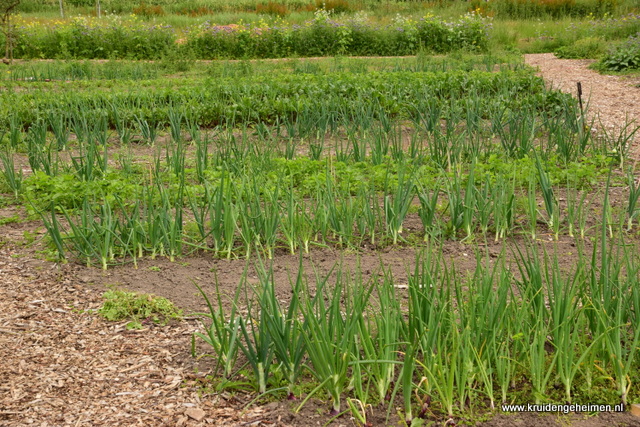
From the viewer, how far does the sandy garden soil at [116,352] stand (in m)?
2.53

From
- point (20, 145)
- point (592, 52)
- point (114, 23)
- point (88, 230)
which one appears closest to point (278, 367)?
point (88, 230)

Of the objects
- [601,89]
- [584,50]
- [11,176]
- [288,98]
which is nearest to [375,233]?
[11,176]

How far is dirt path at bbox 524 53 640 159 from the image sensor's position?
820 cm

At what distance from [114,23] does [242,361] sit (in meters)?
17.2

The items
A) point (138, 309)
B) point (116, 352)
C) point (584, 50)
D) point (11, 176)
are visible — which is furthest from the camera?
point (584, 50)

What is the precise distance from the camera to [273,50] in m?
16.6

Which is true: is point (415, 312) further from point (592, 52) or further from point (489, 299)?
point (592, 52)

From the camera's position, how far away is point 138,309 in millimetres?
3418

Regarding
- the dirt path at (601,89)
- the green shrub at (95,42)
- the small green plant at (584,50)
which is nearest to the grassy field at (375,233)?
the dirt path at (601,89)

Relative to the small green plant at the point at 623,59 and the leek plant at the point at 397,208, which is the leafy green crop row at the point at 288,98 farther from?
the small green plant at the point at 623,59

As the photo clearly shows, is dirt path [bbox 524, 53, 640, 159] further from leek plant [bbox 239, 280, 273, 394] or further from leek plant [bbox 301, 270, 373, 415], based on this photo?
leek plant [bbox 239, 280, 273, 394]

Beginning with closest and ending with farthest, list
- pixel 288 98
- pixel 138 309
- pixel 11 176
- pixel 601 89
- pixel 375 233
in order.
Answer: pixel 138 309 → pixel 375 233 → pixel 11 176 → pixel 288 98 → pixel 601 89

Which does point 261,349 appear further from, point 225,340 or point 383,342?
point 383,342

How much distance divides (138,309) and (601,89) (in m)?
9.23
